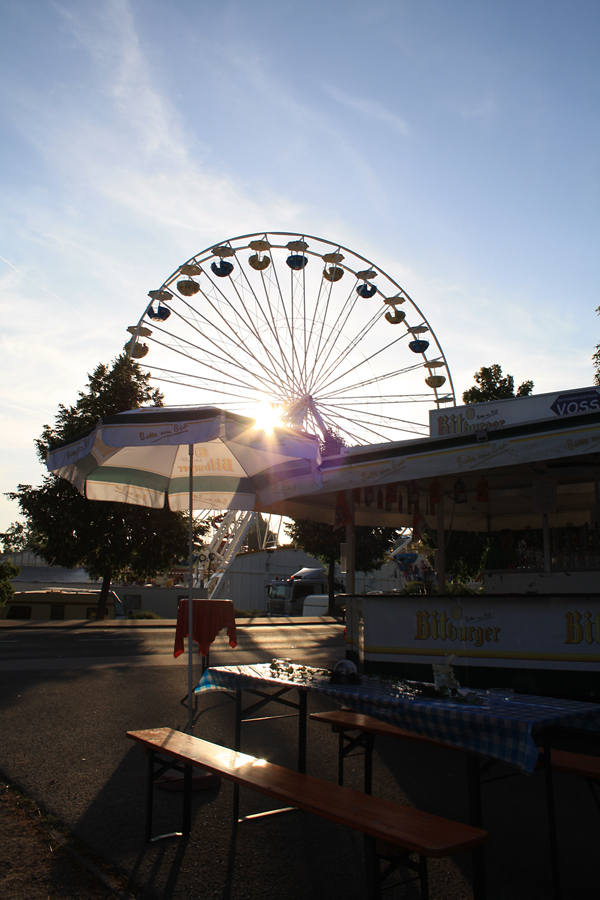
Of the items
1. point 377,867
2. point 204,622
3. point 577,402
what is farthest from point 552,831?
point 577,402

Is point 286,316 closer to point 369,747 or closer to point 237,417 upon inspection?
point 237,417

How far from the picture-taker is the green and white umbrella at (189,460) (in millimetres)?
6043

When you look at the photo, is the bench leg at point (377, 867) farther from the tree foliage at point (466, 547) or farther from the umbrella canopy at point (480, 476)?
the tree foliage at point (466, 547)

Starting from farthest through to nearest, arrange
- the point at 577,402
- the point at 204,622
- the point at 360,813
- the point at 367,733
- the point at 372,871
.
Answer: the point at 577,402
the point at 204,622
the point at 367,733
the point at 360,813
the point at 372,871

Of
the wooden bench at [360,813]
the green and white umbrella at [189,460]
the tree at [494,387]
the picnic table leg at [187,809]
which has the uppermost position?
the tree at [494,387]

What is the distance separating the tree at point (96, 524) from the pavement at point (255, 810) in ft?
57.6

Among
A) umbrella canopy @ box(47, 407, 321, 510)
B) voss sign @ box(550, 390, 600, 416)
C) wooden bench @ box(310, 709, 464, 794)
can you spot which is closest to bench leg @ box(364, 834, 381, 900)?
wooden bench @ box(310, 709, 464, 794)

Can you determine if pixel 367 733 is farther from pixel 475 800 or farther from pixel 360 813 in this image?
pixel 360 813

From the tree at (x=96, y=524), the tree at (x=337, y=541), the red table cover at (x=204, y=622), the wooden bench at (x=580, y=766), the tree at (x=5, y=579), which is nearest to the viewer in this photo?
the wooden bench at (x=580, y=766)

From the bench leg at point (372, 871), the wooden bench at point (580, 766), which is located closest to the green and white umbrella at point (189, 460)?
the bench leg at point (372, 871)

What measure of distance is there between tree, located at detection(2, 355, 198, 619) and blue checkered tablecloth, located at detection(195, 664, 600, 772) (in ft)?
71.5

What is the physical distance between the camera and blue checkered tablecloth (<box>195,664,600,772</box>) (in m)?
3.48

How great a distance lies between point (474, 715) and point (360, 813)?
822mm

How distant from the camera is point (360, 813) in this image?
11.0ft
